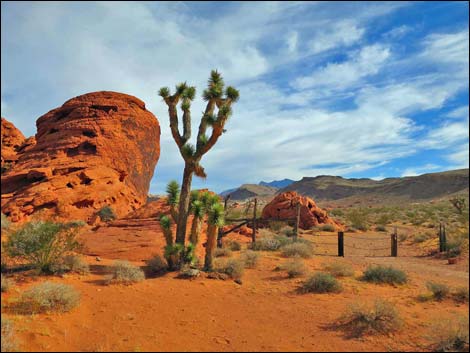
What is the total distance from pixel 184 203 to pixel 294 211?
53.2 ft

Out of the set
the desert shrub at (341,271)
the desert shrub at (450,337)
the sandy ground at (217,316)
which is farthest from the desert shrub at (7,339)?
the desert shrub at (341,271)

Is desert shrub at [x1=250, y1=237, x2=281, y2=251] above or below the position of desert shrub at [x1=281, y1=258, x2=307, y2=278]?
above

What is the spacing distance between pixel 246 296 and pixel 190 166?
4.62m

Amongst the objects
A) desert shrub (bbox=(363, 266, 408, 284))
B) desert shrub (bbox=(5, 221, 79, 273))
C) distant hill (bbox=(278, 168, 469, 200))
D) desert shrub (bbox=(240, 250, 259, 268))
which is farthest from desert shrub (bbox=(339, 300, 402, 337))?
distant hill (bbox=(278, 168, 469, 200))

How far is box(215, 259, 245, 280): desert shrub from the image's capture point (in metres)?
10.1

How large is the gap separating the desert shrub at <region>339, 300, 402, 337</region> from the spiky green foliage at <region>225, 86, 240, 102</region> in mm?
7407

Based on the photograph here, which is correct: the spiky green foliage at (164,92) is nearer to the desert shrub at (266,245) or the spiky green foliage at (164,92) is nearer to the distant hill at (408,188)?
the desert shrub at (266,245)

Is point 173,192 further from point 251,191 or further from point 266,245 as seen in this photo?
point 251,191

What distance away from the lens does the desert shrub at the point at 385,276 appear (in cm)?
987

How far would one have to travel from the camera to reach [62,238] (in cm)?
947

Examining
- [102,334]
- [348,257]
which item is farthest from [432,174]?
[102,334]

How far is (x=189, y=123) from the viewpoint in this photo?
11414 mm

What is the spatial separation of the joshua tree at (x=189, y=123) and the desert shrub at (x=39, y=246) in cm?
357

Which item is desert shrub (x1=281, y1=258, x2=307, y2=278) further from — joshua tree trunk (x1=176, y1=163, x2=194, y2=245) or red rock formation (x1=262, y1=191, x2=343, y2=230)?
red rock formation (x1=262, y1=191, x2=343, y2=230)
